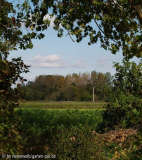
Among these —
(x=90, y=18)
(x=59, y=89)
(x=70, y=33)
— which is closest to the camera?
(x=90, y=18)

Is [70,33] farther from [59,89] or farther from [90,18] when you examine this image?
[59,89]

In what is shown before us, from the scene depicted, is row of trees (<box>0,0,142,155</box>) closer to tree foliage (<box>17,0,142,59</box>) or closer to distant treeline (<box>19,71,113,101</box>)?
tree foliage (<box>17,0,142,59</box>)

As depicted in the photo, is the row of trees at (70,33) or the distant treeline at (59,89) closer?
the row of trees at (70,33)

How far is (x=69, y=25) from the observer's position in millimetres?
7598

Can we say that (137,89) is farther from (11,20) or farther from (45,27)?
(11,20)

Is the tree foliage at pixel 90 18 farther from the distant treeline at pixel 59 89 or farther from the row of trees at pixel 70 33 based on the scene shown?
the distant treeline at pixel 59 89

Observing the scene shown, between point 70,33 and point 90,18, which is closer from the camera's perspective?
point 90,18

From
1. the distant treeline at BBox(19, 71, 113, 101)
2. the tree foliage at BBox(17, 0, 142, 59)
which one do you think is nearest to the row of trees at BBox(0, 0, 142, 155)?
the tree foliage at BBox(17, 0, 142, 59)

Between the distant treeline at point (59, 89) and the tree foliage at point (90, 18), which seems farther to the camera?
the distant treeline at point (59, 89)

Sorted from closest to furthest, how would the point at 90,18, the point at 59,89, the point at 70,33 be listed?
the point at 90,18, the point at 70,33, the point at 59,89

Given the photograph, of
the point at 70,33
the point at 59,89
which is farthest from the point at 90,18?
the point at 59,89

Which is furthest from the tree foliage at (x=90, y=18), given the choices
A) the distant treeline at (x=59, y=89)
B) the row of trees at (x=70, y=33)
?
the distant treeline at (x=59, y=89)

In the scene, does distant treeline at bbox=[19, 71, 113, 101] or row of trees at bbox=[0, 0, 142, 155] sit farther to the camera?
distant treeline at bbox=[19, 71, 113, 101]

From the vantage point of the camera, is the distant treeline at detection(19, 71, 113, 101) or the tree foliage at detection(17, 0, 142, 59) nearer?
the tree foliage at detection(17, 0, 142, 59)
